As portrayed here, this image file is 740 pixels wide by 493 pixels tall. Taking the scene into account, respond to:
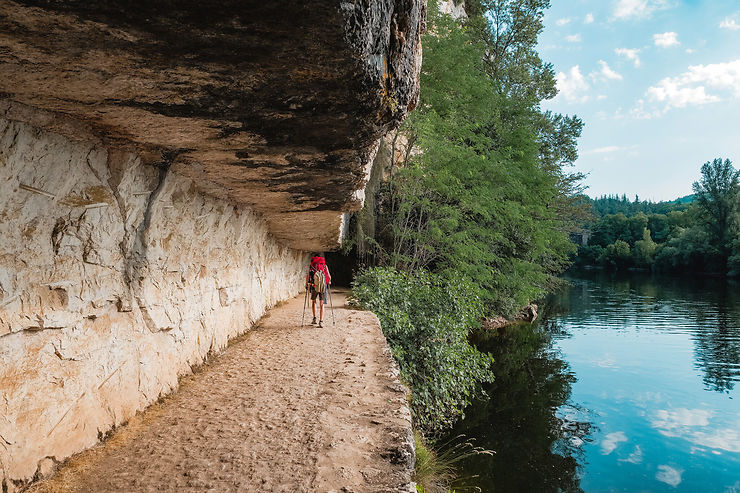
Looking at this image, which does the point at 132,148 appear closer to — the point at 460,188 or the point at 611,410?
the point at 460,188

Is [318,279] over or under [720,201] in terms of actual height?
under

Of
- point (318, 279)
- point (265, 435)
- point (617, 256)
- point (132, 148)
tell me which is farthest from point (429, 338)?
point (617, 256)

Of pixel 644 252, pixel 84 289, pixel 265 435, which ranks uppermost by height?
pixel 84 289

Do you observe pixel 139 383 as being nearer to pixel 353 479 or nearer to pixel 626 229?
pixel 353 479

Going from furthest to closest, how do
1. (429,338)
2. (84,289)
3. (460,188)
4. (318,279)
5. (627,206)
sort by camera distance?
(627,206)
(460,188)
(429,338)
(318,279)
(84,289)

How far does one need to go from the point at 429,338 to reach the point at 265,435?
550 centimetres

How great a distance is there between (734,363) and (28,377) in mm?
15159

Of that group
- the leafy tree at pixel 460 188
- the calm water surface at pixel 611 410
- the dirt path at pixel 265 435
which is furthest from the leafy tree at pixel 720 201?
the dirt path at pixel 265 435

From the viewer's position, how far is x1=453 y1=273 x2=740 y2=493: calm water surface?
6805mm

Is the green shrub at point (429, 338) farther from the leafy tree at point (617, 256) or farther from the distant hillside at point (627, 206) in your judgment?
the distant hillside at point (627, 206)

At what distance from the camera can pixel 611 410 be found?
9.15 m

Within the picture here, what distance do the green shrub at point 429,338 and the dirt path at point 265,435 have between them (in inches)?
116

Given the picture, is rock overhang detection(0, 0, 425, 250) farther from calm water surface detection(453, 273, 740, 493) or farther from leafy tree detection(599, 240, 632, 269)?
leafy tree detection(599, 240, 632, 269)

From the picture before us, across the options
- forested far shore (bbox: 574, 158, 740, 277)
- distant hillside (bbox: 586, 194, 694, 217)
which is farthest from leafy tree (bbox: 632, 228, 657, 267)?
distant hillside (bbox: 586, 194, 694, 217)
